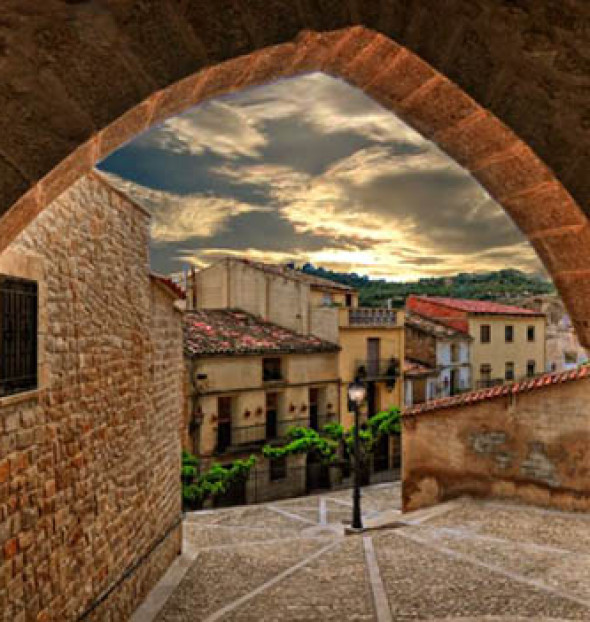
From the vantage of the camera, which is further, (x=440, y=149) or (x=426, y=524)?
(x=426, y=524)

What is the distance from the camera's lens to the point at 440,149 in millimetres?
2242

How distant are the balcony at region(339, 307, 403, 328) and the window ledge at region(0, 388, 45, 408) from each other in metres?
18.1

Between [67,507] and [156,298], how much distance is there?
12.2 ft

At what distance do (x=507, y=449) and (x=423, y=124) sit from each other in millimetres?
9945

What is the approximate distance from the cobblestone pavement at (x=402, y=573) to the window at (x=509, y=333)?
75.6 feet

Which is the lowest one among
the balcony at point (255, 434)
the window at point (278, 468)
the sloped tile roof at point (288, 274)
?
the window at point (278, 468)

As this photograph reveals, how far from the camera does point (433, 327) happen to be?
2812 cm

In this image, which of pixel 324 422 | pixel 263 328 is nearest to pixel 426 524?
pixel 324 422

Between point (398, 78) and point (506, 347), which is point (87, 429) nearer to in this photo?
point (398, 78)

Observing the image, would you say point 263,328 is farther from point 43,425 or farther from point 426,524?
point 43,425

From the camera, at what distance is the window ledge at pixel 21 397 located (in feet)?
12.1

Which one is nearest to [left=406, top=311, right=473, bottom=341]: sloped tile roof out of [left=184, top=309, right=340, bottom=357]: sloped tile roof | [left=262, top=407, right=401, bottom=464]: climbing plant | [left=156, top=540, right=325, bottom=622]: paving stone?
[left=262, top=407, right=401, bottom=464]: climbing plant

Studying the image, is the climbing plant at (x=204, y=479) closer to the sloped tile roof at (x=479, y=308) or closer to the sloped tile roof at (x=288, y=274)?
the sloped tile roof at (x=288, y=274)

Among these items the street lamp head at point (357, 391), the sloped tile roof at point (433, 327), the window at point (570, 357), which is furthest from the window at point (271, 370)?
the window at point (570, 357)
